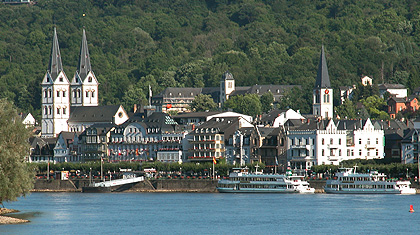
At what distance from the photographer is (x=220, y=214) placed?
300 feet

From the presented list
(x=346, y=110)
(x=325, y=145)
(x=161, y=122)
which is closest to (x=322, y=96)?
(x=346, y=110)

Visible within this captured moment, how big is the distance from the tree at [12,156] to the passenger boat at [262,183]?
3829cm

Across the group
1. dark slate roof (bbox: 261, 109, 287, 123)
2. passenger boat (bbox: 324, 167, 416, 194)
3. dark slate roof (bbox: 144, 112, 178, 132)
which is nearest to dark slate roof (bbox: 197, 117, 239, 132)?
dark slate roof (bbox: 144, 112, 178, 132)

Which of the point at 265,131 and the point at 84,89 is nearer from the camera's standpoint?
the point at 265,131

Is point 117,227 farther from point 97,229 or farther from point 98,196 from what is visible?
point 98,196

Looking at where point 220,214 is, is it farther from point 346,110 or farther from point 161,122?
point 346,110

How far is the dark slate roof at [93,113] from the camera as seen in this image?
593 ft

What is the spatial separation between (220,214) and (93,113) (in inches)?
3763

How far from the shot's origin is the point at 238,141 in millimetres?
136500

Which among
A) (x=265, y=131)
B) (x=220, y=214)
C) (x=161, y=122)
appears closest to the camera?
(x=220, y=214)

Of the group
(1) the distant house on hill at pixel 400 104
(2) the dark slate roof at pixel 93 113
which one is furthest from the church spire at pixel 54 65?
(1) the distant house on hill at pixel 400 104

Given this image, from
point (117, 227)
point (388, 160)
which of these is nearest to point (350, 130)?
point (388, 160)

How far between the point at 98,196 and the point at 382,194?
29651mm

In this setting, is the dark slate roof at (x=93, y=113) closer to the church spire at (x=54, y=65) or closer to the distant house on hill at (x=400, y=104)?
the church spire at (x=54, y=65)
